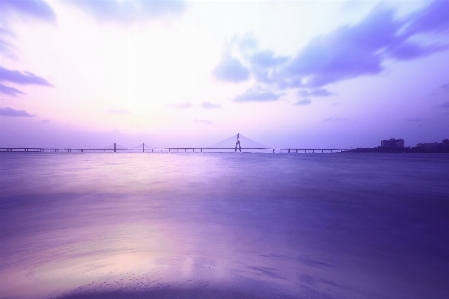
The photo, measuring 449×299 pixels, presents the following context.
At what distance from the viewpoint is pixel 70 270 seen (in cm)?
291

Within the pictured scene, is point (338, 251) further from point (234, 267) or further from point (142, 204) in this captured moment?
point (142, 204)

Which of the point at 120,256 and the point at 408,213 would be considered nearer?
the point at 120,256

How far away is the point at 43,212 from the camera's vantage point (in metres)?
6.53

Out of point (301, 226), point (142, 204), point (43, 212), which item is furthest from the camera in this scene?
point (142, 204)

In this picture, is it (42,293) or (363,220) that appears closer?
(42,293)

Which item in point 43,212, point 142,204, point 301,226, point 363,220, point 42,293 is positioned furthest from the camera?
point 142,204

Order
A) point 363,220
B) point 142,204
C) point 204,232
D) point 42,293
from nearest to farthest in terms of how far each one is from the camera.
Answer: point 42,293 → point 204,232 → point 363,220 → point 142,204

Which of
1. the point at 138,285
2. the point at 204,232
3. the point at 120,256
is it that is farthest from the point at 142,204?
the point at 138,285

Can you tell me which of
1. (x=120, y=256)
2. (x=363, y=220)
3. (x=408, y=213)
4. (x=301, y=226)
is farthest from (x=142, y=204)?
(x=408, y=213)

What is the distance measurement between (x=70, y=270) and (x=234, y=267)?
79.6 inches

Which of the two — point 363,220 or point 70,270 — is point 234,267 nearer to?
point 70,270

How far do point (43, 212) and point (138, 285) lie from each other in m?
5.78

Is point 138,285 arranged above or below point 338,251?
above

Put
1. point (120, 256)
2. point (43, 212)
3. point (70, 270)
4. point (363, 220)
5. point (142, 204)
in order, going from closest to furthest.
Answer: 1. point (70, 270)
2. point (120, 256)
3. point (363, 220)
4. point (43, 212)
5. point (142, 204)
